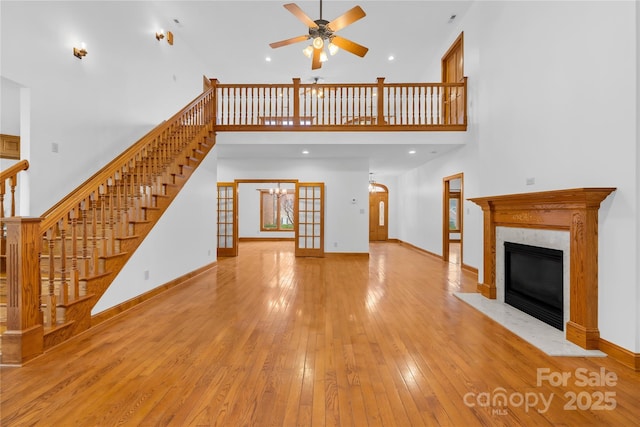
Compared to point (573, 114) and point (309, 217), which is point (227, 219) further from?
point (573, 114)

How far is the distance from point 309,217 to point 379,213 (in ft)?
15.0

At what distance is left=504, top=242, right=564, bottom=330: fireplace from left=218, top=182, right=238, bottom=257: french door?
6.34 meters

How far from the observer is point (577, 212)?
2680 mm

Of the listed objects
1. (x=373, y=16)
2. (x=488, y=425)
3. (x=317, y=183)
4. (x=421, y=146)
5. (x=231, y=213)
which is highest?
(x=373, y=16)

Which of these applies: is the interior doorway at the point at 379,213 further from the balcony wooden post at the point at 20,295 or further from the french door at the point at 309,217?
the balcony wooden post at the point at 20,295

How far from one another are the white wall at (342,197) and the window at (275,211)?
4.32 metres

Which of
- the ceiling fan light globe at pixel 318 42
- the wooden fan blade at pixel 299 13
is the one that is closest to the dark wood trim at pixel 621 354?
the ceiling fan light globe at pixel 318 42

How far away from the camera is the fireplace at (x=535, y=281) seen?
3045 millimetres

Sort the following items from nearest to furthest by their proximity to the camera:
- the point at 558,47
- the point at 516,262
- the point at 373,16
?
the point at 558,47 → the point at 516,262 → the point at 373,16

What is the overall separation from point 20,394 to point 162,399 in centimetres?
93

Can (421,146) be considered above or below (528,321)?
above

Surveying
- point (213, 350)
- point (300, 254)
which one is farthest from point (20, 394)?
point (300, 254)

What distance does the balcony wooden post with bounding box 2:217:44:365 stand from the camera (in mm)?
2285

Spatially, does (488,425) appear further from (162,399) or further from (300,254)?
(300,254)
